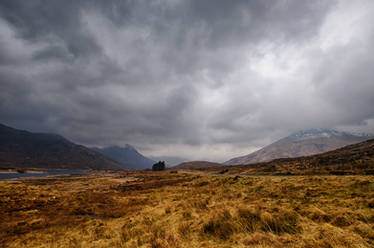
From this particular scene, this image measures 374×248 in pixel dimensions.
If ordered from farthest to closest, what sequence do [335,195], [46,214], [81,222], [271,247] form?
1. [46,214]
2. [81,222]
3. [335,195]
4. [271,247]

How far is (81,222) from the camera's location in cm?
1216

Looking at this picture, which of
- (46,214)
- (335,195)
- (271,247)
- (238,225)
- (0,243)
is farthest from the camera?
(46,214)

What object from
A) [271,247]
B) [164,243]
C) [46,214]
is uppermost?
[271,247]

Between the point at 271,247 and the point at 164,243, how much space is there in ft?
13.4

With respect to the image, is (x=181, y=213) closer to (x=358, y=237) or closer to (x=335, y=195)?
(x=358, y=237)

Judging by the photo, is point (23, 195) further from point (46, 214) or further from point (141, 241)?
point (141, 241)

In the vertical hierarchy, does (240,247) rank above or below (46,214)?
above

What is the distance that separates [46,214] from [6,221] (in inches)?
99.6

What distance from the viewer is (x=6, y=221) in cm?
1253

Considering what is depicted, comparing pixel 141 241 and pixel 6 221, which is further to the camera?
pixel 6 221

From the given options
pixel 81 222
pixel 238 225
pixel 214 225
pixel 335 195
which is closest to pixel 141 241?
pixel 214 225

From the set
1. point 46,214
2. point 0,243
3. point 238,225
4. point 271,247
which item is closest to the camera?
point 271,247

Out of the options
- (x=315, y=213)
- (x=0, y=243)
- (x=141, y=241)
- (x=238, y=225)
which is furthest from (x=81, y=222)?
(x=315, y=213)

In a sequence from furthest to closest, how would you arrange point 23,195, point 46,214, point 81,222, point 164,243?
point 23,195, point 46,214, point 81,222, point 164,243
